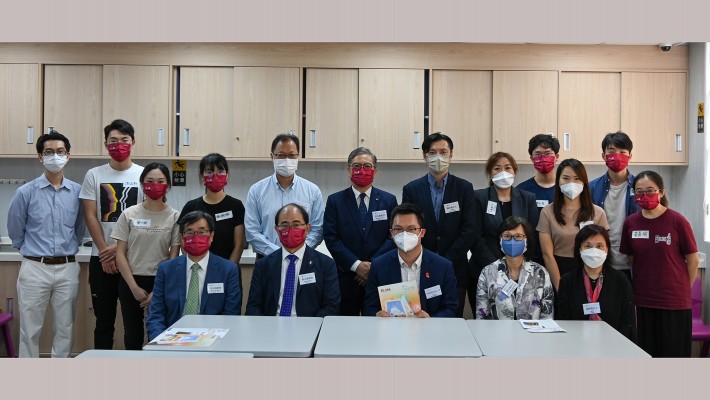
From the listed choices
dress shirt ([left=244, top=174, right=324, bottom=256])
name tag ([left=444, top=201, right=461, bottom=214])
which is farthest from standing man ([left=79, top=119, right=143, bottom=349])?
name tag ([left=444, top=201, right=461, bottom=214])

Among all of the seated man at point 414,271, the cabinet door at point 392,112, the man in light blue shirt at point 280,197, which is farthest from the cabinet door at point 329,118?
the seated man at point 414,271

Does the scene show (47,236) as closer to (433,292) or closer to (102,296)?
(102,296)

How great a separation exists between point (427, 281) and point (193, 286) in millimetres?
1257

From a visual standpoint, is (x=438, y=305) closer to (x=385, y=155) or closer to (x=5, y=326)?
(x=385, y=155)

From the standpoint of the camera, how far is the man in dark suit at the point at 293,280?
310 centimetres

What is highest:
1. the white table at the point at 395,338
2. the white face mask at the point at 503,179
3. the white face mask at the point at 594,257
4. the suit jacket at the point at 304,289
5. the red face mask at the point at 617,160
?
the red face mask at the point at 617,160

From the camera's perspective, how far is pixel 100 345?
12.9 feet

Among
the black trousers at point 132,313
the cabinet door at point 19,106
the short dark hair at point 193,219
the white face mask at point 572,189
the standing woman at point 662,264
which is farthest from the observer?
the cabinet door at point 19,106

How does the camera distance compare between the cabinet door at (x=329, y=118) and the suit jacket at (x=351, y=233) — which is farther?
the cabinet door at (x=329, y=118)

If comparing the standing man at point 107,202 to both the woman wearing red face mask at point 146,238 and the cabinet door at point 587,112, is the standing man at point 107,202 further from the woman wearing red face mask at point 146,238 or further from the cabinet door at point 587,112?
the cabinet door at point 587,112

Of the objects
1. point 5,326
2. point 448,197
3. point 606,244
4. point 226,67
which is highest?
point 226,67

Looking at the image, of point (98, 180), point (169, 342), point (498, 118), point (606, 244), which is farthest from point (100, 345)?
point (498, 118)

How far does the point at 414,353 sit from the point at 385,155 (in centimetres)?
329

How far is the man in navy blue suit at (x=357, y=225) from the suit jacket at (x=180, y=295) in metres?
0.70
